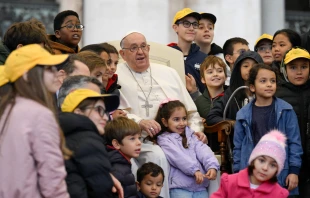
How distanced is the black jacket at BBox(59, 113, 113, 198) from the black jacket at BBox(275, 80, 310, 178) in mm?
3150

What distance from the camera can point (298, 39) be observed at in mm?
11203

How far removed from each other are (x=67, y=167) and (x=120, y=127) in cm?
198

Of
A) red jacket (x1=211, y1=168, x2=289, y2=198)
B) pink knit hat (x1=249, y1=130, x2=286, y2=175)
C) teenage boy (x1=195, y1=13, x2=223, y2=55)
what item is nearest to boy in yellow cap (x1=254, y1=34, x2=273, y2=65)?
teenage boy (x1=195, y1=13, x2=223, y2=55)

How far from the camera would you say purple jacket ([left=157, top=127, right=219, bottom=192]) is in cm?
962

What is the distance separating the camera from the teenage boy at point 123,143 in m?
8.62

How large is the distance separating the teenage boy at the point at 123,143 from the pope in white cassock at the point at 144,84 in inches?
40.1

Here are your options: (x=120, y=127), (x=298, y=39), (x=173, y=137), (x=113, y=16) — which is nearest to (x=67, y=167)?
(x=120, y=127)

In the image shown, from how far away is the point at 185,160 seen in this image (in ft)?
31.5

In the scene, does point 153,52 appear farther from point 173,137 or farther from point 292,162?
point 292,162

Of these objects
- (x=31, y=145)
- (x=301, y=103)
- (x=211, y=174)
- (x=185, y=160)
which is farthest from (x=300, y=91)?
(x=31, y=145)

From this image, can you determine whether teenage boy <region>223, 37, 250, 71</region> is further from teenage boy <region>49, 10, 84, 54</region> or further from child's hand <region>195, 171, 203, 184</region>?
child's hand <region>195, 171, 203, 184</region>

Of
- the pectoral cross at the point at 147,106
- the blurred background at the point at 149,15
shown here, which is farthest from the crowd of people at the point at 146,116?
the blurred background at the point at 149,15

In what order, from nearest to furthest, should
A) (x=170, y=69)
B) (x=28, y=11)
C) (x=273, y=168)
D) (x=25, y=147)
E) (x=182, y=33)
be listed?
1. (x=25, y=147)
2. (x=273, y=168)
3. (x=170, y=69)
4. (x=182, y=33)
5. (x=28, y=11)

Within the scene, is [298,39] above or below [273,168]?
above
